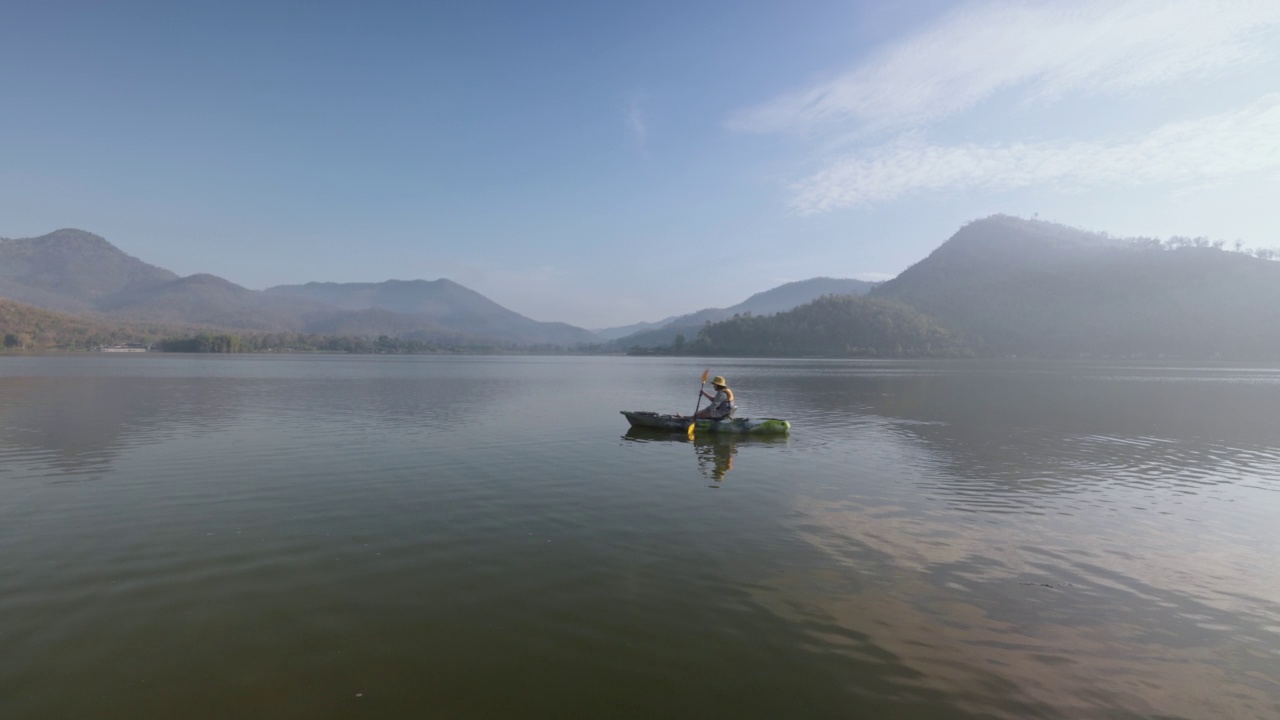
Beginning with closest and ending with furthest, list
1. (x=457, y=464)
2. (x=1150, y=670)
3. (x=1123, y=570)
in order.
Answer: (x=1150, y=670) < (x=1123, y=570) < (x=457, y=464)

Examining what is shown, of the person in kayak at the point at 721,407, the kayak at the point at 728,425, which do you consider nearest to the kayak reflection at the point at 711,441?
the kayak at the point at 728,425

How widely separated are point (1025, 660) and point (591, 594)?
672 cm

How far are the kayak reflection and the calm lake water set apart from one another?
73 centimetres

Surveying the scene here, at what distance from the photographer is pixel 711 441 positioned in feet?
95.3

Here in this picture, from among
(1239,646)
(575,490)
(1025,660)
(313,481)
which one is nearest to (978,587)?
(1025,660)

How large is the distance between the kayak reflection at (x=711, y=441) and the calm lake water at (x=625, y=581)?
28.8 inches

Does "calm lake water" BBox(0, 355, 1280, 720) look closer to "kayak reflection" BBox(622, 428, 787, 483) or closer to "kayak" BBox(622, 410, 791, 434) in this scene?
"kayak reflection" BBox(622, 428, 787, 483)

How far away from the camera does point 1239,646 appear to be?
9266mm

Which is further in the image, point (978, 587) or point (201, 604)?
point (978, 587)

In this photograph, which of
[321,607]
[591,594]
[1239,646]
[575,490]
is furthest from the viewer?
→ [575,490]

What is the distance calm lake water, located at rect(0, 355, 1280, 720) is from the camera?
7.74 m

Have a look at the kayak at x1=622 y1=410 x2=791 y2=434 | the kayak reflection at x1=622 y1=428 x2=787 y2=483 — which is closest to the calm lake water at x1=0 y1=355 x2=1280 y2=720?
the kayak reflection at x1=622 y1=428 x2=787 y2=483

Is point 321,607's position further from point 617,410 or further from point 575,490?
point 617,410

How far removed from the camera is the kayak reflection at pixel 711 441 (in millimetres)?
24969
